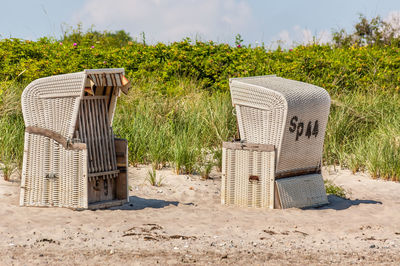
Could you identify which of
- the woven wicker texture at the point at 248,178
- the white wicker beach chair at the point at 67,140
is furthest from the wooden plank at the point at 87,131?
the woven wicker texture at the point at 248,178

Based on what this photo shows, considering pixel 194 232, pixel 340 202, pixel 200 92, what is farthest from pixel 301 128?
pixel 200 92

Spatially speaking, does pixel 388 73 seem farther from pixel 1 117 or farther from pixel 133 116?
pixel 1 117

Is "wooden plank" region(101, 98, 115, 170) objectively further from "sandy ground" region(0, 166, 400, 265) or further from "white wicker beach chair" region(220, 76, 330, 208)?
"white wicker beach chair" region(220, 76, 330, 208)

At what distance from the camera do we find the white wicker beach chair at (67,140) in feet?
20.4

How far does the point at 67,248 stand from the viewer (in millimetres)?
5148

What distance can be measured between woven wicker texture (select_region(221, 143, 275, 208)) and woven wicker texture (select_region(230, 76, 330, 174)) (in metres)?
0.14

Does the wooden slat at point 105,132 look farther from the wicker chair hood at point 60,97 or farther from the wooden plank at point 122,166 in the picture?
the wicker chair hood at point 60,97

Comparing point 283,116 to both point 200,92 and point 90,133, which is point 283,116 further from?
point 200,92

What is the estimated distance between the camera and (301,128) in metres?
6.79

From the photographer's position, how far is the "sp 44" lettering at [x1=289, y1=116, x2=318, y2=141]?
21.8ft

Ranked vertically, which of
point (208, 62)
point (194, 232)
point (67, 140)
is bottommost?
point (194, 232)

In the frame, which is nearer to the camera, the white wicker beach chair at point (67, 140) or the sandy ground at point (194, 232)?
the sandy ground at point (194, 232)

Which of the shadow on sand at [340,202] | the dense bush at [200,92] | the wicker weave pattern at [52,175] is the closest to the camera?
the wicker weave pattern at [52,175]

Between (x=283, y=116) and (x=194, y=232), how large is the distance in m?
1.67
